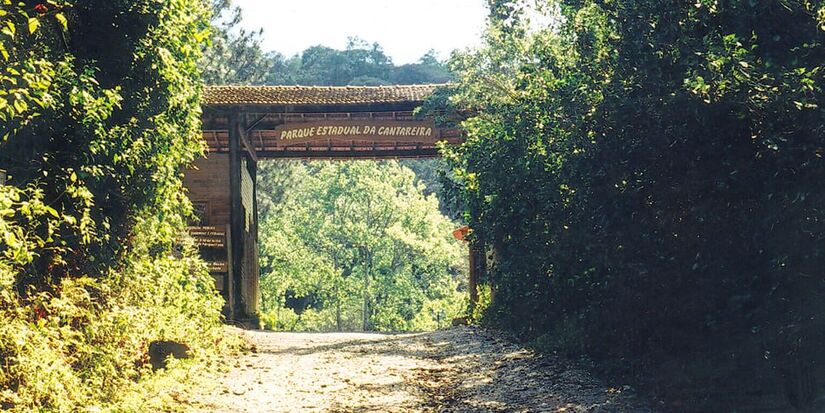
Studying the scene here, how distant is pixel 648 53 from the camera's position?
30.6 ft

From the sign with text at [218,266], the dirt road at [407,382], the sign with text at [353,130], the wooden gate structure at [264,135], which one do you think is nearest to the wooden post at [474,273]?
the wooden gate structure at [264,135]

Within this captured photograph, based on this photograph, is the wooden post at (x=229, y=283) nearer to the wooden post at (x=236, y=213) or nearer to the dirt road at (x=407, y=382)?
the wooden post at (x=236, y=213)

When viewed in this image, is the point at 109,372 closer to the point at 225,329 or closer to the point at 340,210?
the point at 225,329

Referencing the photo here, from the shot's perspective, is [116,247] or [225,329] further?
[225,329]

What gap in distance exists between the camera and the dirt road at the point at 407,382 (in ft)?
34.1

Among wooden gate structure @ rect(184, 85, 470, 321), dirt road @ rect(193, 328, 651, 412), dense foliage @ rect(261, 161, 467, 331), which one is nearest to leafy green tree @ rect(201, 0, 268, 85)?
dense foliage @ rect(261, 161, 467, 331)

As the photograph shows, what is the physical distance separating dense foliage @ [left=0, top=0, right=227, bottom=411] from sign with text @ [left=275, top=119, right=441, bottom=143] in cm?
940

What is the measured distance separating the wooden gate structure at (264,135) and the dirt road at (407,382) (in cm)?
562

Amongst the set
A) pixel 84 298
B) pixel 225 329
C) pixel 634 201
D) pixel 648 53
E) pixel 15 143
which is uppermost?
pixel 648 53

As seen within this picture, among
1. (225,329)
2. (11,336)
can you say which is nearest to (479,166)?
(225,329)

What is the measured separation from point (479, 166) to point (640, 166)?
6926 millimetres

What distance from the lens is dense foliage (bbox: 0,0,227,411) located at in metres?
8.52

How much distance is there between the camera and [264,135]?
26094 millimetres

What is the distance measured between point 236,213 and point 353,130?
375 cm
